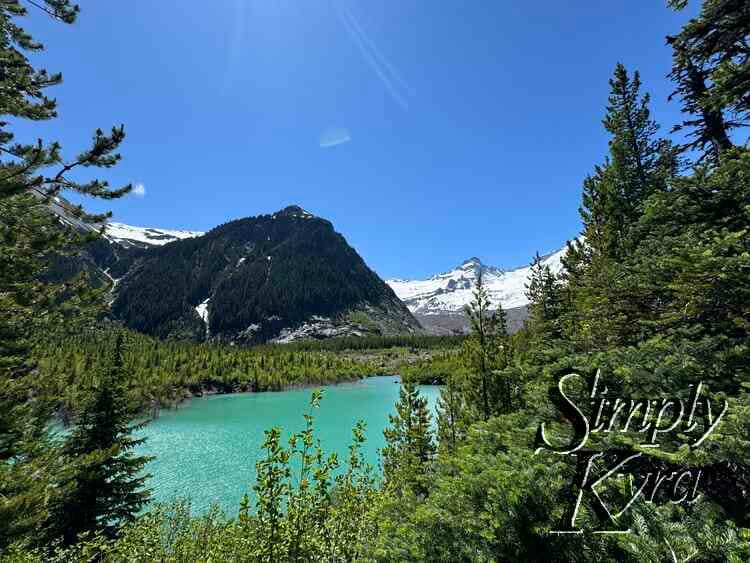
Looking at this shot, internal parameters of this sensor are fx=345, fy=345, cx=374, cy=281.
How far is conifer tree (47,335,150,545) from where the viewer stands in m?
12.5

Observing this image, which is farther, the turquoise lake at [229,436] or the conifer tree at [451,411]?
the turquoise lake at [229,436]

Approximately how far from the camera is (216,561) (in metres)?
5.17

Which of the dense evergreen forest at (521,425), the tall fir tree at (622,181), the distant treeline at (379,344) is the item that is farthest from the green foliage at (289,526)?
the distant treeline at (379,344)

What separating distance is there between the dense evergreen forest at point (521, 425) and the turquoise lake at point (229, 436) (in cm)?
246

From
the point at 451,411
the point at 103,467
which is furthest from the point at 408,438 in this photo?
the point at 103,467

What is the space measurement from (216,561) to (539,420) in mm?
5345

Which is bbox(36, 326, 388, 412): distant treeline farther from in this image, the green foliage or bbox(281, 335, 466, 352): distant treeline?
bbox(281, 335, 466, 352): distant treeline

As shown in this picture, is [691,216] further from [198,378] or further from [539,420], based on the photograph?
[198,378]

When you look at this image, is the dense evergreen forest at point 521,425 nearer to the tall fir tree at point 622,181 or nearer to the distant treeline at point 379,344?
the tall fir tree at point 622,181

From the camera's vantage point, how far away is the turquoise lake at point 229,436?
2147 centimetres

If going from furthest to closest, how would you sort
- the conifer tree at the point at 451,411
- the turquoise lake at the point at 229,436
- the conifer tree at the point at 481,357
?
the turquoise lake at the point at 229,436 → the conifer tree at the point at 451,411 → the conifer tree at the point at 481,357

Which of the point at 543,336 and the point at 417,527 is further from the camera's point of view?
the point at 543,336

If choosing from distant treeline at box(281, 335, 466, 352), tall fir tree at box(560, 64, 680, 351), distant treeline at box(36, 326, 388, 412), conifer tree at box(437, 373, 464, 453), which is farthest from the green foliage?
distant treeline at box(281, 335, 466, 352)

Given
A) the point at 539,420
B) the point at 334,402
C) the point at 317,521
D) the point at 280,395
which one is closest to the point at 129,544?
the point at 317,521
